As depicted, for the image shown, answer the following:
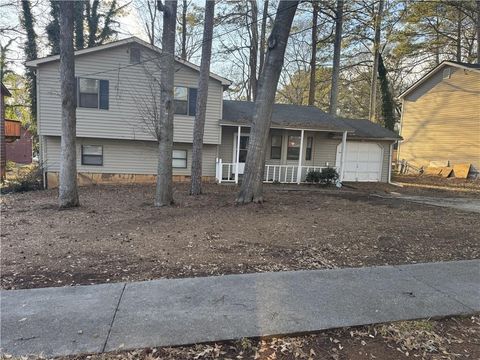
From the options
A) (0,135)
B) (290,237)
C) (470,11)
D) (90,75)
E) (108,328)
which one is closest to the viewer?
(108,328)

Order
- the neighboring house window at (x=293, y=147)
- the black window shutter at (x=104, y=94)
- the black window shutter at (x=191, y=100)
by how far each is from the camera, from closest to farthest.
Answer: the black window shutter at (x=104, y=94), the black window shutter at (x=191, y=100), the neighboring house window at (x=293, y=147)

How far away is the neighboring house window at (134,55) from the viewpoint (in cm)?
1368

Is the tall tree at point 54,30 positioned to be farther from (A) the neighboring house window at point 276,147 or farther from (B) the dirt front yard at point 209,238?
(A) the neighboring house window at point 276,147

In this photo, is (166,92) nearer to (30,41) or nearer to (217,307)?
(217,307)

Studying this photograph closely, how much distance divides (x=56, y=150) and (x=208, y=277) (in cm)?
1245

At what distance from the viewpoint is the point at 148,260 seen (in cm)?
481

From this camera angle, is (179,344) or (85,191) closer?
(179,344)

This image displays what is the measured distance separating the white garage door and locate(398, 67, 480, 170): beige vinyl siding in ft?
16.9

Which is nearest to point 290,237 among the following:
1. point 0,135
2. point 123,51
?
point 123,51

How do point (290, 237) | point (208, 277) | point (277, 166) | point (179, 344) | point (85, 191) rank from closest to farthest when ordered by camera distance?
point (179, 344) < point (208, 277) < point (290, 237) < point (85, 191) < point (277, 166)

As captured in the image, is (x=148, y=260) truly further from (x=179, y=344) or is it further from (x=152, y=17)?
(x=152, y=17)

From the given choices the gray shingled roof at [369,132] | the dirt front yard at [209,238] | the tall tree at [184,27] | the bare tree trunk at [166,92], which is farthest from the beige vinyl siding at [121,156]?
the gray shingled roof at [369,132]

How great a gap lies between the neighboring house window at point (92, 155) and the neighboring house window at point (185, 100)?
3.75m

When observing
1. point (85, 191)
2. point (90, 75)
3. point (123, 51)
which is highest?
point (123, 51)
